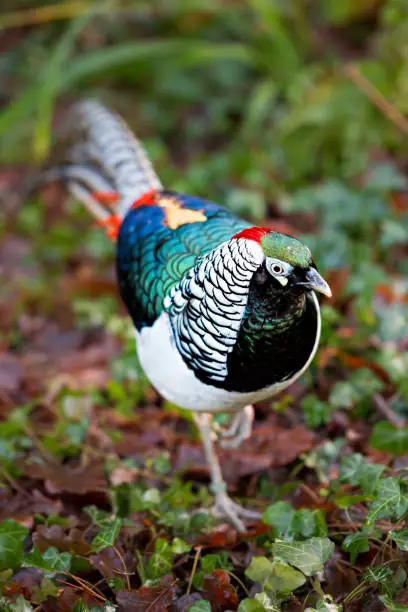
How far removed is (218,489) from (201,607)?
672 millimetres

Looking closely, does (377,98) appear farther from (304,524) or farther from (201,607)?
(201,607)

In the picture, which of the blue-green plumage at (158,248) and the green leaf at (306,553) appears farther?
the blue-green plumage at (158,248)

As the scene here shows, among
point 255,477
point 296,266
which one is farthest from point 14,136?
point 296,266

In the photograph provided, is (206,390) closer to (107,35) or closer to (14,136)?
(14,136)

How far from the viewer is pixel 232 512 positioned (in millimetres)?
3021

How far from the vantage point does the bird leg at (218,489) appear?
3.02 meters

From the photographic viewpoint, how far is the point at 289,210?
16.0 feet

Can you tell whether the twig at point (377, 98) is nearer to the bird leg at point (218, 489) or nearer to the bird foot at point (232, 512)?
the bird leg at point (218, 489)

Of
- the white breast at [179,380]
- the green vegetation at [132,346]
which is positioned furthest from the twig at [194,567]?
the white breast at [179,380]

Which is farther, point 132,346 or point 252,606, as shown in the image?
point 132,346

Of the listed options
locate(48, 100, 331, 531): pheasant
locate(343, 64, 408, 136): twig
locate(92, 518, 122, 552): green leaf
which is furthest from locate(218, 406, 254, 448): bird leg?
locate(343, 64, 408, 136): twig

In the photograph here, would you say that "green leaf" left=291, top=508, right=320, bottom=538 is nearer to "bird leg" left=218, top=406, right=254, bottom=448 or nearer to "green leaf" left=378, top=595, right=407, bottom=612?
"green leaf" left=378, top=595, right=407, bottom=612

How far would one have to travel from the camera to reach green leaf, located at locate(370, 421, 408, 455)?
10.0 ft

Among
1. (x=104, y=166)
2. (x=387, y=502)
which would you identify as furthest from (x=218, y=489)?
(x=104, y=166)
